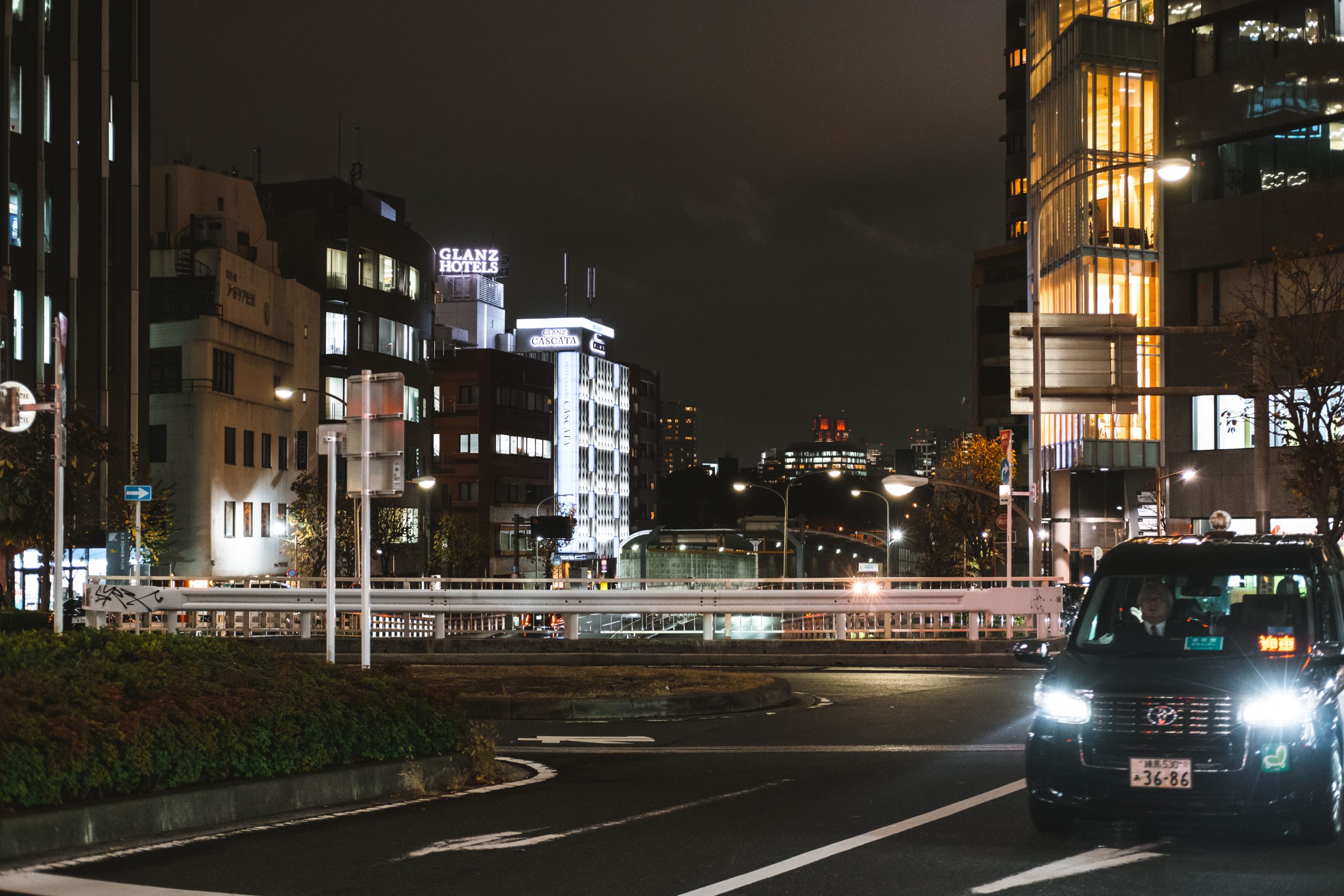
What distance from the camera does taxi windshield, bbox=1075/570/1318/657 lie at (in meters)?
9.45

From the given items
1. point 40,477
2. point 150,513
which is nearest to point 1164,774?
point 40,477

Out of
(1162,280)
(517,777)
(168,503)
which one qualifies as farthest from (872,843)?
(168,503)

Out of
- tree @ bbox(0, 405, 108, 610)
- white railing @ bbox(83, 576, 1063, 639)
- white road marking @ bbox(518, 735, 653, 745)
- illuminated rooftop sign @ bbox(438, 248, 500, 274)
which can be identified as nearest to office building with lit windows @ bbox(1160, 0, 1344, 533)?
white railing @ bbox(83, 576, 1063, 639)

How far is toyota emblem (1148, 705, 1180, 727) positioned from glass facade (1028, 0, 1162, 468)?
44.3 meters

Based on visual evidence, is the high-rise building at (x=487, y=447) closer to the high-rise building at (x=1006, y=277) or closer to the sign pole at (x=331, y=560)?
the high-rise building at (x=1006, y=277)

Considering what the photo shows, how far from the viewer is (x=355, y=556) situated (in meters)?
61.7

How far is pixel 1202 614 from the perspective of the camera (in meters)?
9.77

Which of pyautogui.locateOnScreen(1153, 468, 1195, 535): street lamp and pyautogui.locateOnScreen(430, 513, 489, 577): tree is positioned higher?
pyautogui.locateOnScreen(1153, 468, 1195, 535): street lamp

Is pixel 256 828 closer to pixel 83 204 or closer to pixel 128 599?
pixel 128 599

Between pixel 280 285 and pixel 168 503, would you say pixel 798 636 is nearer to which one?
pixel 168 503

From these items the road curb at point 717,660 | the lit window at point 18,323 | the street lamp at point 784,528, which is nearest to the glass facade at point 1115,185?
the street lamp at point 784,528

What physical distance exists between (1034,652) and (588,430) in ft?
387

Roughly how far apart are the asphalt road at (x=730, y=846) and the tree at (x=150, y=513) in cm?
4124

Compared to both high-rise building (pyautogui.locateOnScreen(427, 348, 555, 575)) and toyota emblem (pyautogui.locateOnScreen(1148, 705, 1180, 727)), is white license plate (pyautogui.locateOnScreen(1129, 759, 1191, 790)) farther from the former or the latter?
high-rise building (pyautogui.locateOnScreen(427, 348, 555, 575))
